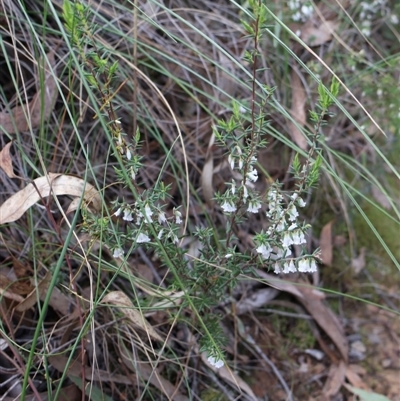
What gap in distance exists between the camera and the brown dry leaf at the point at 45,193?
1338 mm

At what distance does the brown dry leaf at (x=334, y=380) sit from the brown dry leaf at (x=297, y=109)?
749 mm

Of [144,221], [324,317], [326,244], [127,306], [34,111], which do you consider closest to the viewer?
[144,221]

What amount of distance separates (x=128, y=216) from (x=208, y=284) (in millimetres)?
299

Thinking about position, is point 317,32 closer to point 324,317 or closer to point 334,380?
point 324,317

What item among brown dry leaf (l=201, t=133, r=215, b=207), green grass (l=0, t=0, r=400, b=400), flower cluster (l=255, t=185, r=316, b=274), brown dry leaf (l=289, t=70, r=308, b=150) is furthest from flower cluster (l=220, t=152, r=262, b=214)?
brown dry leaf (l=289, t=70, r=308, b=150)

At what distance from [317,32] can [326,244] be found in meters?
0.82

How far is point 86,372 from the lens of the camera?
1.47 meters

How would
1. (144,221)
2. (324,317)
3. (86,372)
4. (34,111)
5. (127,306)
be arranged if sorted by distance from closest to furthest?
1. (144,221)
2. (127,306)
3. (86,372)
4. (34,111)
5. (324,317)

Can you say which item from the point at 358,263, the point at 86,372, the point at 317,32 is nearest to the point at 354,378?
the point at 358,263

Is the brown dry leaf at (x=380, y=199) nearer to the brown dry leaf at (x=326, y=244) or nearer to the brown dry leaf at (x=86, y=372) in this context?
the brown dry leaf at (x=326, y=244)

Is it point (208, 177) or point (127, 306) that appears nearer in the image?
point (127, 306)

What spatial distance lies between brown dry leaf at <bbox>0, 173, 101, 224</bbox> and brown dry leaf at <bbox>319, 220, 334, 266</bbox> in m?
0.91

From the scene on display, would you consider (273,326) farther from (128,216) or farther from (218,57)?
(218,57)

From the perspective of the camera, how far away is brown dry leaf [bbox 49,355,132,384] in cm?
→ 147
